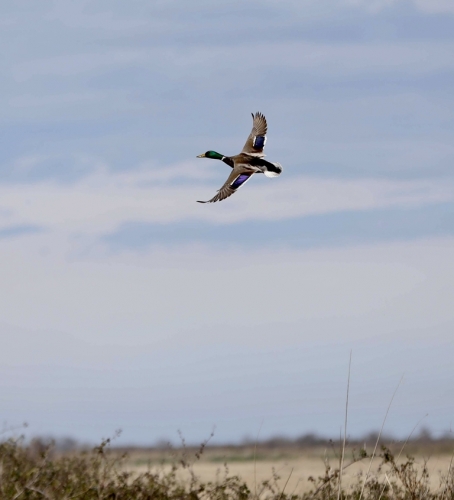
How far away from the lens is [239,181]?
33.8ft

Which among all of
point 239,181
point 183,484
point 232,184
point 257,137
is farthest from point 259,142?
point 183,484

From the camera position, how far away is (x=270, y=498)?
25.8ft

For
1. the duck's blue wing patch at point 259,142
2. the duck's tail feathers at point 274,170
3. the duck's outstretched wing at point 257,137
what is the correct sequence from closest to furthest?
the duck's tail feathers at point 274,170 < the duck's outstretched wing at point 257,137 < the duck's blue wing patch at point 259,142

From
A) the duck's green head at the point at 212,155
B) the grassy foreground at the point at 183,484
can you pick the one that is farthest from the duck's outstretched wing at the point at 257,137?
the grassy foreground at the point at 183,484

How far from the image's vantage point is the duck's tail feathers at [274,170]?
10722 millimetres

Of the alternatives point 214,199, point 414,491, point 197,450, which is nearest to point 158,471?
point 197,450

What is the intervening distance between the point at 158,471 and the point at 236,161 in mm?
4251

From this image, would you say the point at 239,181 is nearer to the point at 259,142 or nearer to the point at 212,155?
the point at 259,142

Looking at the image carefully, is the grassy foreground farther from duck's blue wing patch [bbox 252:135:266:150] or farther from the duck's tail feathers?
duck's blue wing patch [bbox 252:135:266:150]

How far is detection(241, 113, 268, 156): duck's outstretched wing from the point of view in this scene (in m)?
11.7

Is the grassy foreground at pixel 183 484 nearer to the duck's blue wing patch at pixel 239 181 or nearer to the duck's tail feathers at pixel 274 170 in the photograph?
the duck's blue wing patch at pixel 239 181

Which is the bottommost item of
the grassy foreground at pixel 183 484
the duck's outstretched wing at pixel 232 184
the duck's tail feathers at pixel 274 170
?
the grassy foreground at pixel 183 484

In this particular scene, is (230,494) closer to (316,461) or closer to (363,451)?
(363,451)

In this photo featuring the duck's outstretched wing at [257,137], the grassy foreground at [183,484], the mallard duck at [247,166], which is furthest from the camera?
the duck's outstretched wing at [257,137]
